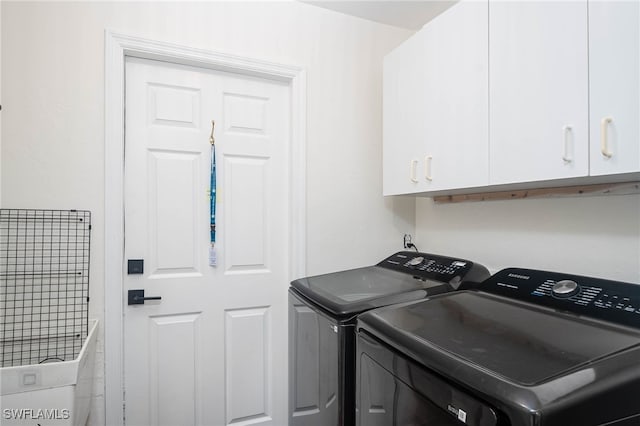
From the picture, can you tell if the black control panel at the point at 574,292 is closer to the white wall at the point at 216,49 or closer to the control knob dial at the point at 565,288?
the control knob dial at the point at 565,288

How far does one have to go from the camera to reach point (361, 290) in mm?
1467

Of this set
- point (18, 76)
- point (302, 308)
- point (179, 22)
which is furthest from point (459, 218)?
point (18, 76)

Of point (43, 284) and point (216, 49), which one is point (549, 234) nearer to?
point (216, 49)

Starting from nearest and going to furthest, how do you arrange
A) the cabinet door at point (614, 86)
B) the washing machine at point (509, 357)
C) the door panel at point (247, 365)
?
the washing machine at point (509, 357), the cabinet door at point (614, 86), the door panel at point (247, 365)

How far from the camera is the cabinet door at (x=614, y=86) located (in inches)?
36.5

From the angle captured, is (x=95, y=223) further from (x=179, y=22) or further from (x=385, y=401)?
(x=385, y=401)

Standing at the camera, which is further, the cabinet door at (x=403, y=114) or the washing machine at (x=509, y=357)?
the cabinet door at (x=403, y=114)

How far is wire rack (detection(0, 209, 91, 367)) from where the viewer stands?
146 centimetres

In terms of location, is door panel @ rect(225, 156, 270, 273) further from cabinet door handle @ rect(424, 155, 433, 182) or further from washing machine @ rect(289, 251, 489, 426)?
cabinet door handle @ rect(424, 155, 433, 182)

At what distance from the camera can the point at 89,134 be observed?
159 centimetres

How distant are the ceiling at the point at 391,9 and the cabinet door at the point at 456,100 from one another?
1.51 feet

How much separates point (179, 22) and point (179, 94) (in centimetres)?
33

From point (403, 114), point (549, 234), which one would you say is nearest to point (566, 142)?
point (549, 234)

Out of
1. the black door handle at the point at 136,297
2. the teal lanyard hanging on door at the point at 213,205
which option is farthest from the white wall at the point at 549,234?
the black door handle at the point at 136,297
